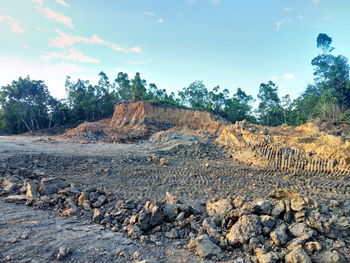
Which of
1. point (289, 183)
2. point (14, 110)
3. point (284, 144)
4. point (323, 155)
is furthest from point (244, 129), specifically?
point (14, 110)

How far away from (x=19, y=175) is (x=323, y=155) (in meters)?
10.8

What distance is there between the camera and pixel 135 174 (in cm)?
809

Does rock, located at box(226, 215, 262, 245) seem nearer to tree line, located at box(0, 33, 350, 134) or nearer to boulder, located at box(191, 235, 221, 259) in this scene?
boulder, located at box(191, 235, 221, 259)

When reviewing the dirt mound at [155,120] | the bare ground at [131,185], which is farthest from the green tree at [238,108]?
the bare ground at [131,185]

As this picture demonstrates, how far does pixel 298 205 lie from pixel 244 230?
1070mm

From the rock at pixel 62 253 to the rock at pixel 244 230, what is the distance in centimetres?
218

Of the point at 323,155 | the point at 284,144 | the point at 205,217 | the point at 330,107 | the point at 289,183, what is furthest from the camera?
the point at 330,107

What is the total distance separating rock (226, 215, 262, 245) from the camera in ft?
10.5

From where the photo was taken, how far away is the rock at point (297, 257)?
273 cm

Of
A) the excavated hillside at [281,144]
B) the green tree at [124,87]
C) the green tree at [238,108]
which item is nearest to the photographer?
the excavated hillside at [281,144]

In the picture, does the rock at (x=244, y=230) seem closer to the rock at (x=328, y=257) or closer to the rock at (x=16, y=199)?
the rock at (x=328, y=257)

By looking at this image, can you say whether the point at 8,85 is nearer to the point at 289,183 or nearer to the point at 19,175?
the point at 19,175

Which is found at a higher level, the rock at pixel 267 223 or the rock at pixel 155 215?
the rock at pixel 267 223

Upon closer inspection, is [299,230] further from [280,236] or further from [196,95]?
[196,95]
